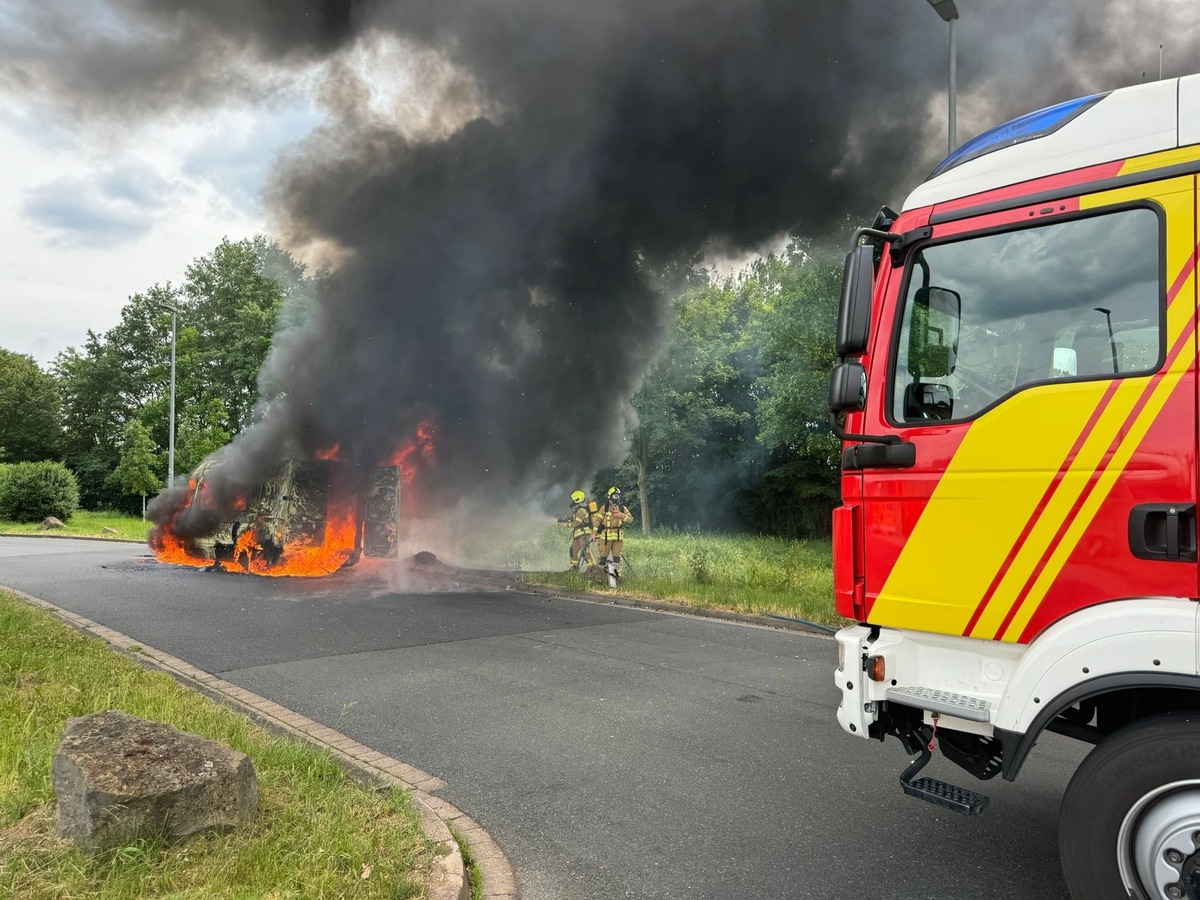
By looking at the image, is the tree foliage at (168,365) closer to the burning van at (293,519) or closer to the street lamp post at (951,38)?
the burning van at (293,519)

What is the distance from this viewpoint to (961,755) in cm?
280

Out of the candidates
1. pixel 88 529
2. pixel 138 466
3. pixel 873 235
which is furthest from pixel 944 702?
pixel 138 466

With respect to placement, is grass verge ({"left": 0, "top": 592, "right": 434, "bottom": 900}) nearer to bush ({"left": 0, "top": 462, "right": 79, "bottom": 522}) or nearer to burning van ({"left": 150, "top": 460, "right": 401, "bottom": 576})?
burning van ({"left": 150, "top": 460, "right": 401, "bottom": 576})

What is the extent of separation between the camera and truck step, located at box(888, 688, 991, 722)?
2.56 meters

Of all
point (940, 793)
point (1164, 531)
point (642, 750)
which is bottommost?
point (642, 750)

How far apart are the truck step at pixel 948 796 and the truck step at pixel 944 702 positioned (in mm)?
A: 247

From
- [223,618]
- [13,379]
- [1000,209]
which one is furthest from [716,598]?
[13,379]

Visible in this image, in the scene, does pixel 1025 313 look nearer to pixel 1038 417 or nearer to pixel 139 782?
pixel 1038 417

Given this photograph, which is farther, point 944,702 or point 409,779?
point 409,779

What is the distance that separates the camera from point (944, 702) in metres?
2.65

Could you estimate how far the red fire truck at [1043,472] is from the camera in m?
2.21

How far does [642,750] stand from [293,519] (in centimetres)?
1128

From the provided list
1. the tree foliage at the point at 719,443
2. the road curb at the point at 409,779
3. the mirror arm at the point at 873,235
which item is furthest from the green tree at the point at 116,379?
the mirror arm at the point at 873,235

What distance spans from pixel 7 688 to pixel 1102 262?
19.3 ft
